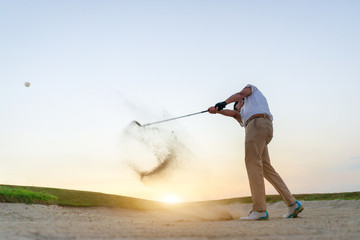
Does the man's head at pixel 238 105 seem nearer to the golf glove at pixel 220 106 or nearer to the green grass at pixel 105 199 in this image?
the golf glove at pixel 220 106

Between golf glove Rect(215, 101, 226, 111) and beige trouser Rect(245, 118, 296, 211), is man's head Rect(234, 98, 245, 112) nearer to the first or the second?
golf glove Rect(215, 101, 226, 111)

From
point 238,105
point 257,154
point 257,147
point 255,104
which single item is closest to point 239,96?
point 255,104

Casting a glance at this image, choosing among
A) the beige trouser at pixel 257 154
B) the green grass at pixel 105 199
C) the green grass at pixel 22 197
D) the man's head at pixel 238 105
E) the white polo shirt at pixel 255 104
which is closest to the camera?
the beige trouser at pixel 257 154

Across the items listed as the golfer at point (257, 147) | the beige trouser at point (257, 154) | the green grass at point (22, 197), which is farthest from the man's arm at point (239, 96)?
the green grass at point (22, 197)

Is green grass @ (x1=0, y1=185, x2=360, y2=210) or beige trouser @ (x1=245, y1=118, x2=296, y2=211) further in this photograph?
green grass @ (x1=0, y1=185, x2=360, y2=210)

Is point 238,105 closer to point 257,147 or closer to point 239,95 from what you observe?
point 239,95

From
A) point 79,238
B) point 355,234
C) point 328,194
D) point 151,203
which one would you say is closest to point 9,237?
point 79,238

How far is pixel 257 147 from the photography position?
579 cm

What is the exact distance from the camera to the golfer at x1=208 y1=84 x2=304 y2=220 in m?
5.71

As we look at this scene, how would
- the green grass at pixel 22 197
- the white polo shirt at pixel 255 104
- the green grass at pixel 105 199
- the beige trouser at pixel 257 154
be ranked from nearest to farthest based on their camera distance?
the beige trouser at pixel 257 154, the white polo shirt at pixel 255 104, the green grass at pixel 22 197, the green grass at pixel 105 199

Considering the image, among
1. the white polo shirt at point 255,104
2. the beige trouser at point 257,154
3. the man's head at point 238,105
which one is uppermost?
the man's head at point 238,105

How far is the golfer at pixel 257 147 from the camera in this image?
571 cm

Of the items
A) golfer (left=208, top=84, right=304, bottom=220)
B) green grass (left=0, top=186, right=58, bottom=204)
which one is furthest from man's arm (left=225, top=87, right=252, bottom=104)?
green grass (left=0, top=186, right=58, bottom=204)

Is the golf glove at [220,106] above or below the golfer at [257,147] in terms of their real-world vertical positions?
above
